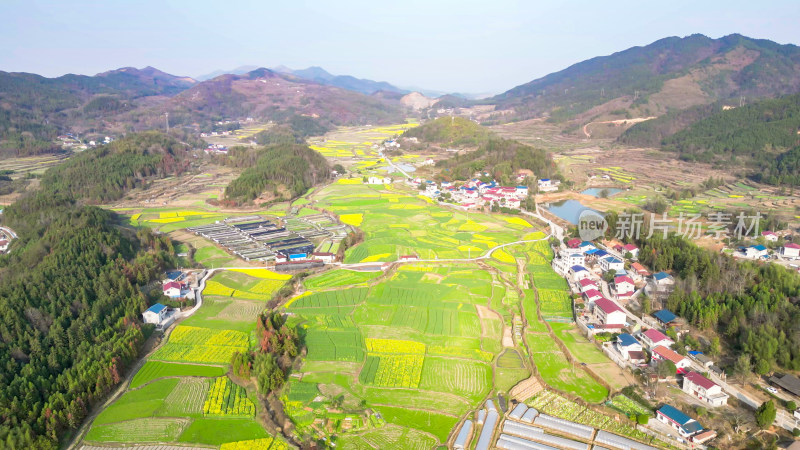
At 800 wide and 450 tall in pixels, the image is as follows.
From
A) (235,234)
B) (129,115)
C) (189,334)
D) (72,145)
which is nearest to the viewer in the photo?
(189,334)

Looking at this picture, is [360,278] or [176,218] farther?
[176,218]

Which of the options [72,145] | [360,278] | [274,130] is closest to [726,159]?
[360,278]

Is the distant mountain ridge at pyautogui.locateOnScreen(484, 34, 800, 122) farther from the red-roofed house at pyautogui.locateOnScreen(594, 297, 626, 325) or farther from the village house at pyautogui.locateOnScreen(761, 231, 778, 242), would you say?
the red-roofed house at pyautogui.locateOnScreen(594, 297, 626, 325)

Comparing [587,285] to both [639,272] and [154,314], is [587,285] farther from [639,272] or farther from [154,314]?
[154,314]

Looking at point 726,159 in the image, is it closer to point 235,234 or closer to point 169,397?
point 235,234

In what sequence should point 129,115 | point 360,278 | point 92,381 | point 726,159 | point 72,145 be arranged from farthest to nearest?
1. point 129,115
2. point 72,145
3. point 726,159
4. point 360,278
5. point 92,381
